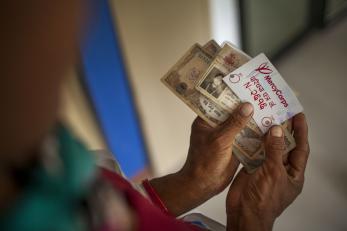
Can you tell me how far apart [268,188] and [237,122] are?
0.67 feet

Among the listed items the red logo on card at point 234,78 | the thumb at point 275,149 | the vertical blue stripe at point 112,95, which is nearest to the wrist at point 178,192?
the thumb at point 275,149

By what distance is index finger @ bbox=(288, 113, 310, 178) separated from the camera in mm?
1146

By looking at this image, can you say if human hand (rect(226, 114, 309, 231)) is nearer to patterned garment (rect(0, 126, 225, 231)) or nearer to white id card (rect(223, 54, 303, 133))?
white id card (rect(223, 54, 303, 133))

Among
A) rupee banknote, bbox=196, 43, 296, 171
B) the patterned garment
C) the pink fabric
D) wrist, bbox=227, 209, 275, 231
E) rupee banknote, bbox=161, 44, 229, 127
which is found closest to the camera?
the patterned garment

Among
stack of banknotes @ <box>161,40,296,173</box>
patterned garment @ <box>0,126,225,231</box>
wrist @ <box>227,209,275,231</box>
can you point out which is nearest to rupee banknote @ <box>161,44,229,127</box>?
stack of banknotes @ <box>161,40,296,173</box>

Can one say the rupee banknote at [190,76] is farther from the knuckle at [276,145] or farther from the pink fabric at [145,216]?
the pink fabric at [145,216]

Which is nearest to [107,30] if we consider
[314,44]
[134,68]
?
[134,68]

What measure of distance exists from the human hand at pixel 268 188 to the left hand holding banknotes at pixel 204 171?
70 mm

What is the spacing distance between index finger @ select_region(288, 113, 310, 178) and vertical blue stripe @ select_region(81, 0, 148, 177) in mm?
688

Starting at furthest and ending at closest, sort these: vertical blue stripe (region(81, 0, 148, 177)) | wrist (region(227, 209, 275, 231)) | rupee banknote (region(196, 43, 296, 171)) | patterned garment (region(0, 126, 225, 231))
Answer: vertical blue stripe (region(81, 0, 148, 177)), rupee banknote (region(196, 43, 296, 171)), wrist (region(227, 209, 275, 231)), patterned garment (region(0, 126, 225, 231))

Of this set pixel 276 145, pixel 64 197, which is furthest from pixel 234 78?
pixel 64 197

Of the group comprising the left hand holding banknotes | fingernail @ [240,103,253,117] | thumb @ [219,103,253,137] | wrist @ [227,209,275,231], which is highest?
fingernail @ [240,103,253,117]

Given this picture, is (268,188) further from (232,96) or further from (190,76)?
(190,76)

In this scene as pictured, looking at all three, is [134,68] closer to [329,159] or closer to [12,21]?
[329,159]
